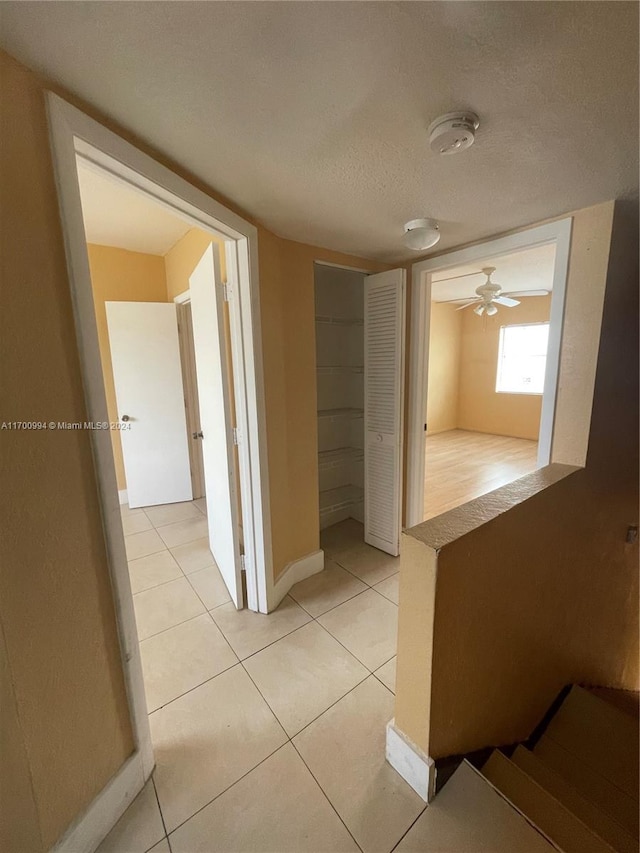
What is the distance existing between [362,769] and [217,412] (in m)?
1.66

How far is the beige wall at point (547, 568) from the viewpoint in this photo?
1.04m

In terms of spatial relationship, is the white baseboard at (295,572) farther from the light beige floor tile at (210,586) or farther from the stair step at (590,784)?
the stair step at (590,784)

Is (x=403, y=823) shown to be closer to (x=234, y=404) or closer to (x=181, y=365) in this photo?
(x=234, y=404)

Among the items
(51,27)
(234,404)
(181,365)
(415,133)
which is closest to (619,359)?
(415,133)

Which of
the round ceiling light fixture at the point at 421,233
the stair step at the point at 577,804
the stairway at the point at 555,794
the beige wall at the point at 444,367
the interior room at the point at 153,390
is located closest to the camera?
the stairway at the point at 555,794

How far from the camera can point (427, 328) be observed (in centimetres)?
239

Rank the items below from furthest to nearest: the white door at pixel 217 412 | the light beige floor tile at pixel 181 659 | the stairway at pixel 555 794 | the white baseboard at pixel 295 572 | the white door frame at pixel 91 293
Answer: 1. the white baseboard at pixel 295 572
2. the white door at pixel 217 412
3. the light beige floor tile at pixel 181 659
4. the stairway at pixel 555 794
5. the white door frame at pixel 91 293

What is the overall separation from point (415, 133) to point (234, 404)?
1363 mm

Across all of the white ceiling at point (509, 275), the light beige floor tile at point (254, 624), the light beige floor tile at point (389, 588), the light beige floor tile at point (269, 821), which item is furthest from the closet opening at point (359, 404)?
the light beige floor tile at point (269, 821)

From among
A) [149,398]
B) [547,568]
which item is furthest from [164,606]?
[547,568]

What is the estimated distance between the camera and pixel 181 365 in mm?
3324

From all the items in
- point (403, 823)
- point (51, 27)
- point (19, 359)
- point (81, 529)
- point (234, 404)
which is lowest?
point (403, 823)

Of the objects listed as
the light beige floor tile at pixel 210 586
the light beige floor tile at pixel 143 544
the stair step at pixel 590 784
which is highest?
the light beige floor tile at pixel 143 544

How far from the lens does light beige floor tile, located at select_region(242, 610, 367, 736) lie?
4.65ft
